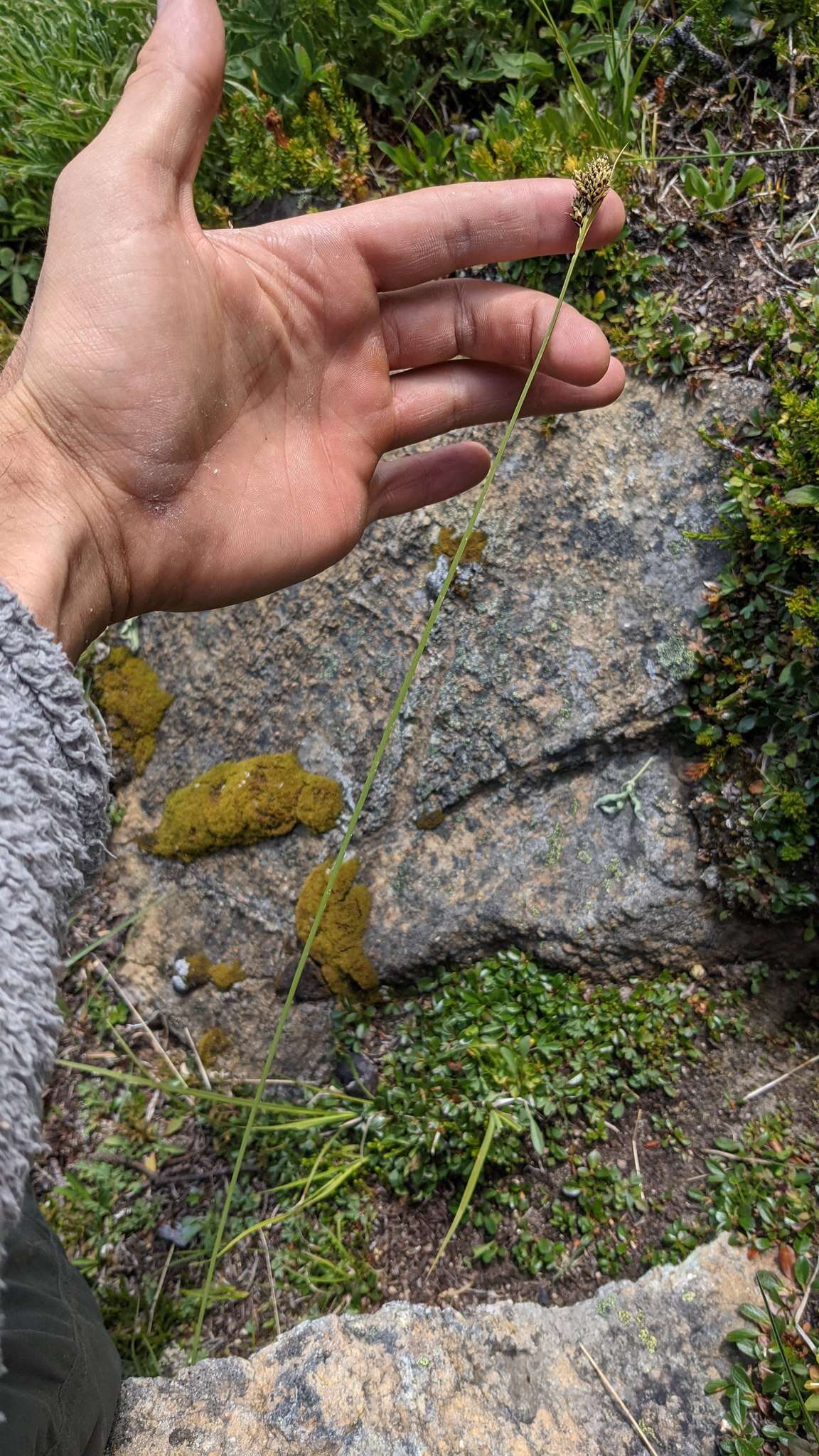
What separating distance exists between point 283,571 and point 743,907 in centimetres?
163

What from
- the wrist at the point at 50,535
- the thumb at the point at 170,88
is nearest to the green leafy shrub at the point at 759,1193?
the wrist at the point at 50,535

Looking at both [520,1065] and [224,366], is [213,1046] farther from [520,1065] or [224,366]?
[224,366]

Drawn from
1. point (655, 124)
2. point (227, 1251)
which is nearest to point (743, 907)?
point (227, 1251)

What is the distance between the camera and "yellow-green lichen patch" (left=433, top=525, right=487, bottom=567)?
280 cm

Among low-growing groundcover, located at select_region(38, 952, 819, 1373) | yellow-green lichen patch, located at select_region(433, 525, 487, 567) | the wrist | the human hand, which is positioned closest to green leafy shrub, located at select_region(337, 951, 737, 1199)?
low-growing groundcover, located at select_region(38, 952, 819, 1373)

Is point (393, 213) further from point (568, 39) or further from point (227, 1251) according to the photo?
point (227, 1251)

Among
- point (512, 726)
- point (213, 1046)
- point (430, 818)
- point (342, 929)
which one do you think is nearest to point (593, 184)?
point (512, 726)

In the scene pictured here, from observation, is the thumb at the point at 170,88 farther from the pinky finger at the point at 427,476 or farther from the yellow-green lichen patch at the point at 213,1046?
the yellow-green lichen patch at the point at 213,1046

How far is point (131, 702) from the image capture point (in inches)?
131

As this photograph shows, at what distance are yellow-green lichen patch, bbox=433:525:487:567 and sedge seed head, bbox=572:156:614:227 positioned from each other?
965 millimetres

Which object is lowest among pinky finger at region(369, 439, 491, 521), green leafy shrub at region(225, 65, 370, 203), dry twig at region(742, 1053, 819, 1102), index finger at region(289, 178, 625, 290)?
dry twig at region(742, 1053, 819, 1102)

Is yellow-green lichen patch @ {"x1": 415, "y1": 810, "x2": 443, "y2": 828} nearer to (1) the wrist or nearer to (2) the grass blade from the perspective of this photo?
(2) the grass blade

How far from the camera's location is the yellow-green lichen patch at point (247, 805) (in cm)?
291

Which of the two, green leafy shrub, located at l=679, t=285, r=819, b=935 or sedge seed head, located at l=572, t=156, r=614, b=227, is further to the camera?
green leafy shrub, located at l=679, t=285, r=819, b=935
